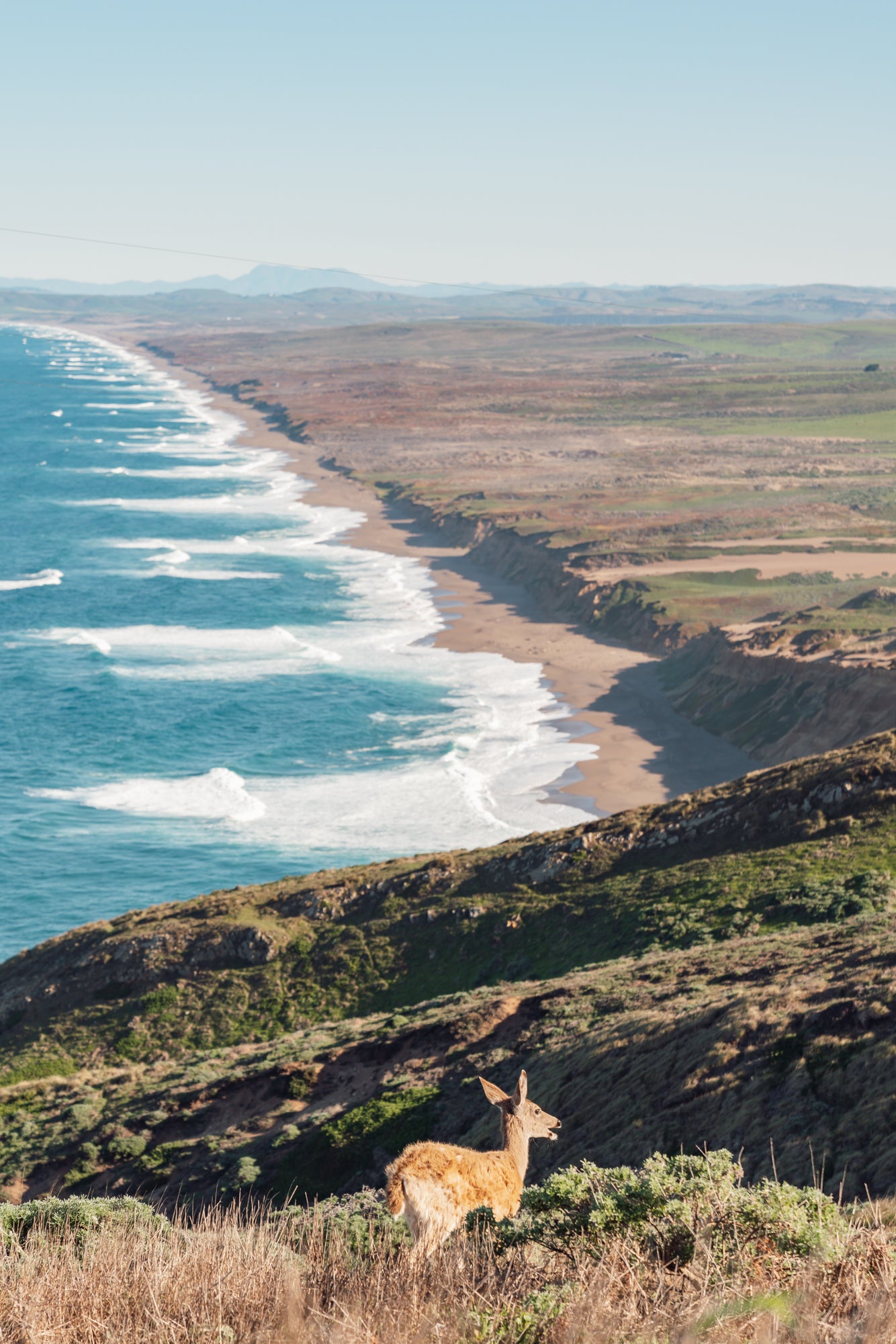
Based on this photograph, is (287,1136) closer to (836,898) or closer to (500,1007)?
(500,1007)

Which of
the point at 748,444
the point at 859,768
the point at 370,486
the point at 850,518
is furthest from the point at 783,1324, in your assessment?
the point at 748,444

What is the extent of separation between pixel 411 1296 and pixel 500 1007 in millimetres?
15503

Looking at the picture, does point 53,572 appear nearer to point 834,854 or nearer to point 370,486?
point 370,486

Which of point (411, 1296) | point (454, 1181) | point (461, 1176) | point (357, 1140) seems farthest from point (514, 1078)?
point (411, 1296)

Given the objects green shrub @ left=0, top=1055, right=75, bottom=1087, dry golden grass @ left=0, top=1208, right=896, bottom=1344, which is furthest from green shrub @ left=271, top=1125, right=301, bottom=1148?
dry golden grass @ left=0, top=1208, right=896, bottom=1344

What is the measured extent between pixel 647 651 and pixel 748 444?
9994cm

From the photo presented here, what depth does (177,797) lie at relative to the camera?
5894 cm

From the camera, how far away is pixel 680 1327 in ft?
24.7

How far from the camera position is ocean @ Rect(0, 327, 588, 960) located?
5153cm

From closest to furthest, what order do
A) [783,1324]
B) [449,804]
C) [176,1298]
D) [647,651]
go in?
[783,1324] < [176,1298] < [449,804] < [647,651]

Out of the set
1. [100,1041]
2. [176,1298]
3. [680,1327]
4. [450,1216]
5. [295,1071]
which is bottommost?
[100,1041]

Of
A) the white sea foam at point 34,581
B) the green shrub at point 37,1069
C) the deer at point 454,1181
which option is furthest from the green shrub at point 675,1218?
the white sea foam at point 34,581

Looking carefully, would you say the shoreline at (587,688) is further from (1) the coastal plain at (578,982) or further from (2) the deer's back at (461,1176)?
(2) the deer's back at (461,1176)

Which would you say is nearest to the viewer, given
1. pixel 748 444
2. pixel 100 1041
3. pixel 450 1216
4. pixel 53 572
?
pixel 450 1216
